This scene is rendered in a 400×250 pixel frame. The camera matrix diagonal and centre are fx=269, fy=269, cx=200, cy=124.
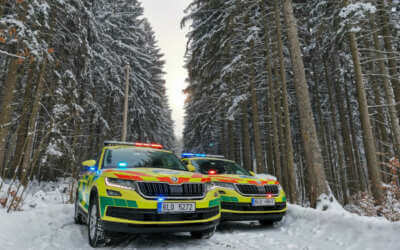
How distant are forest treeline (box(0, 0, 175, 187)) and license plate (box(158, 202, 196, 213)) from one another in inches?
109

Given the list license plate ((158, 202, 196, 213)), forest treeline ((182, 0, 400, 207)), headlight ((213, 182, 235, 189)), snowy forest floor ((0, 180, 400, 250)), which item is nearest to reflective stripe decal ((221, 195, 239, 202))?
headlight ((213, 182, 235, 189))

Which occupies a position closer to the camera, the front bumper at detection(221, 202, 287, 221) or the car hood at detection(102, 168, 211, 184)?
the car hood at detection(102, 168, 211, 184)

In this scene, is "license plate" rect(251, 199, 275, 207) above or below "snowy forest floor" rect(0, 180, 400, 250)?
above

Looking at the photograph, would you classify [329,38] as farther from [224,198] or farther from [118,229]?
[118,229]

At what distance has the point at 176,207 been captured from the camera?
416 cm

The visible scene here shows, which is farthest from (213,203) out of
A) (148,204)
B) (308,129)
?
(308,129)

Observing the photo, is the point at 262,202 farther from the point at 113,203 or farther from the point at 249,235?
the point at 113,203

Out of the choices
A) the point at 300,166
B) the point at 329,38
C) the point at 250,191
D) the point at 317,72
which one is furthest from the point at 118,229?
the point at 300,166

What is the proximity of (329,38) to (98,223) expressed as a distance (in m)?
15.7

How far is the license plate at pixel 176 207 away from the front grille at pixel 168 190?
13 cm

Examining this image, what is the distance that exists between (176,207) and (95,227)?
55.6 inches

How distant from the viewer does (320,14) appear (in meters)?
15.4

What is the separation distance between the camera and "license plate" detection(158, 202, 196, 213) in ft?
13.3

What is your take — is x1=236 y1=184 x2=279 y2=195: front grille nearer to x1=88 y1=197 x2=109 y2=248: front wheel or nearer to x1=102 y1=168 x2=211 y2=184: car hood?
x1=102 y1=168 x2=211 y2=184: car hood
